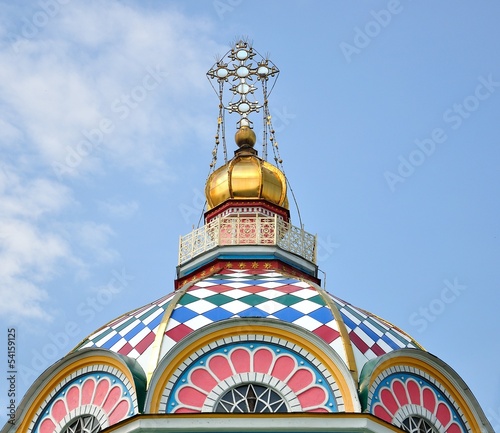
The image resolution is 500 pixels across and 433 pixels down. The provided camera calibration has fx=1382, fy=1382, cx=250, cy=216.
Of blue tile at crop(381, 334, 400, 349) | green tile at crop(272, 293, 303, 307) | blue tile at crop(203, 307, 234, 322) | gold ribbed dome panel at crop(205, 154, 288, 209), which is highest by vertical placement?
gold ribbed dome panel at crop(205, 154, 288, 209)

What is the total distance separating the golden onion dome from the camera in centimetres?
3225

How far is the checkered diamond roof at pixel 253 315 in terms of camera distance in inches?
1014

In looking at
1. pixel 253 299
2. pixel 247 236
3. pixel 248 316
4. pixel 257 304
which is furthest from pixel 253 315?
pixel 247 236

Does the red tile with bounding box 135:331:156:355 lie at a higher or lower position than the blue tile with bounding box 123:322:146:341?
lower

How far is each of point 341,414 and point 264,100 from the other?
12.1 metres

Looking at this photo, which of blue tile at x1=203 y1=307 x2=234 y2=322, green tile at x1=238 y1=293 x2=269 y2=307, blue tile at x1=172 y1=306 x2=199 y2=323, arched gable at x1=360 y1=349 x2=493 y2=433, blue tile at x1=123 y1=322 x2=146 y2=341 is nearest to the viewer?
arched gable at x1=360 y1=349 x2=493 y2=433

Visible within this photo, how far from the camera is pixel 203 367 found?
82.2 feet

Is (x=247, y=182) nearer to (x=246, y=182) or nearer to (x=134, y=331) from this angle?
(x=246, y=182)

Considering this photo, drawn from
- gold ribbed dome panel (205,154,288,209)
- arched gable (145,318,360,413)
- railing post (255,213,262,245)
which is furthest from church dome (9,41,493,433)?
gold ribbed dome panel (205,154,288,209)

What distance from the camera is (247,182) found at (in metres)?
32.3

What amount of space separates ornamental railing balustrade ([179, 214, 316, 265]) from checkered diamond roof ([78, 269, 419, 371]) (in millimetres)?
2340

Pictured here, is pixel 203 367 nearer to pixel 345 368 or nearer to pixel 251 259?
pixel 345 368

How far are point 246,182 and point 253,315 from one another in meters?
6.95

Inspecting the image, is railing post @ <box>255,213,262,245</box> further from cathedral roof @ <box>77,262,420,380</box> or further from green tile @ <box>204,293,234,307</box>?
green tile @ <box>204,293,234,307</box>
